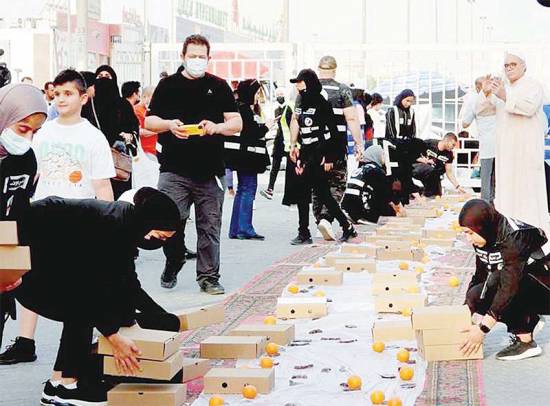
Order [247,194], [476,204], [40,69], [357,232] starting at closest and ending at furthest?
[476,204] < [247,194] < [357,232] < [40,69]

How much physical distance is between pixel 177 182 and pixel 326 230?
4904mm

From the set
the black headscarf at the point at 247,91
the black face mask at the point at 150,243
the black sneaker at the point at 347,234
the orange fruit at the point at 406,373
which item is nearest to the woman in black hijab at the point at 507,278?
the orange fruit at the point at 406,373

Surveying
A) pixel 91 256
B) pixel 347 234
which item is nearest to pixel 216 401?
pixel 91 256

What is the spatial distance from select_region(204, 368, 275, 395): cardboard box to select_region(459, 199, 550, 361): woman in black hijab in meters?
1.49

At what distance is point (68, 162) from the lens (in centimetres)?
784

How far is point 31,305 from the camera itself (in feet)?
21.5

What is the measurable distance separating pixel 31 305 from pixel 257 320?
292 centimetres

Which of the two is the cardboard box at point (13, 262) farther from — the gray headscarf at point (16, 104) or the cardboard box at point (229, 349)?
the cardboard box at point (229, 349)

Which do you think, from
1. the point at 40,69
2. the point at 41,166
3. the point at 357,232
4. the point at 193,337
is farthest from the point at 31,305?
the point at 40,69

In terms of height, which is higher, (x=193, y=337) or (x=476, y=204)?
(x=476, y=204)

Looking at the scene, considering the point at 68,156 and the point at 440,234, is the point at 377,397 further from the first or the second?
the point at 440,234

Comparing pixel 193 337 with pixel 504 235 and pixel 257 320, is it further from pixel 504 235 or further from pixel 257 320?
pixel 504 235

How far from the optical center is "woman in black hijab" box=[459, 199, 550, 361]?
24.4 ft

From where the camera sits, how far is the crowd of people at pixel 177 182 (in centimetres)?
639
